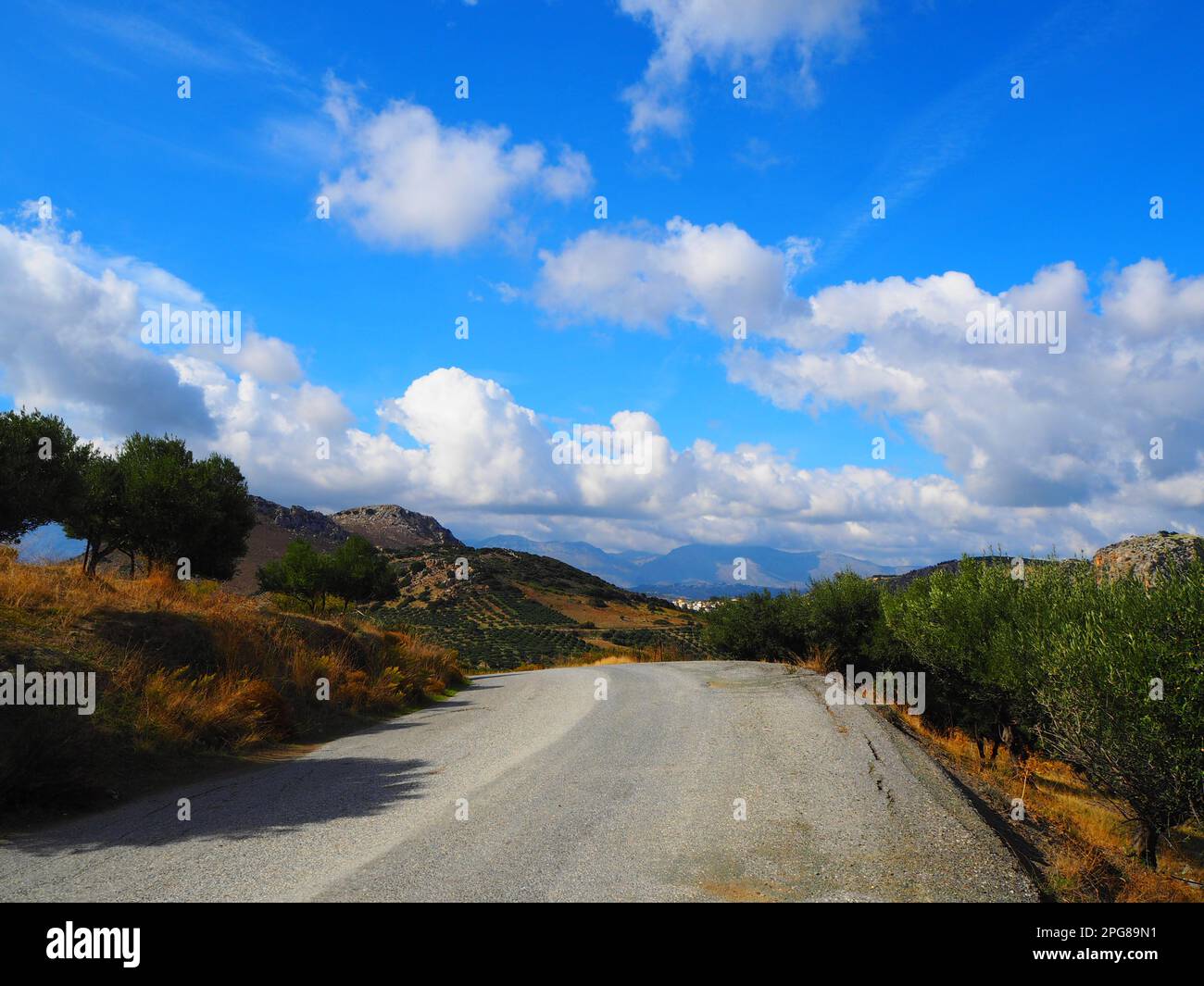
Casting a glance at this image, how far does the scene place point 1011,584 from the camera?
18359 millimetres

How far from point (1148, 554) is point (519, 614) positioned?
5782 cm

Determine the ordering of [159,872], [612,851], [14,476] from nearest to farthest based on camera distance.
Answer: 1. [159,872]
2. [612,851]
3. [14,476]

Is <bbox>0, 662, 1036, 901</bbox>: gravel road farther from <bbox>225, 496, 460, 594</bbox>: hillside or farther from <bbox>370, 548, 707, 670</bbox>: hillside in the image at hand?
<bbox>225, 496, 460, 594</bbox>: hillside

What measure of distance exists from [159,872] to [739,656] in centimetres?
3622

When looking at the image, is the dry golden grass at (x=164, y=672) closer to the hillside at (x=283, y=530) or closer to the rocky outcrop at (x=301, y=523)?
the hillside at (x=283, y=530)

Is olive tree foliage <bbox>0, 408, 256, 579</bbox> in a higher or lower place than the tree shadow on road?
higher

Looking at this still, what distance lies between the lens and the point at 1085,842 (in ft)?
32.4

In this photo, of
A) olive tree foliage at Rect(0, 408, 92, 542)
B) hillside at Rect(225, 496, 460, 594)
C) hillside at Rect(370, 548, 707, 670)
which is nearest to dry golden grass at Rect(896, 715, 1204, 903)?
olive tree foliage at Rect(0, 408, 92, 542)

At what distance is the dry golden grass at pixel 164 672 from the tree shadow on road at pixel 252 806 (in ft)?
3.11

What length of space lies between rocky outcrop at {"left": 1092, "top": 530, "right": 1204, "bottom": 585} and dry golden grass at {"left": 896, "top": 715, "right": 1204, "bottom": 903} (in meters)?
4.42

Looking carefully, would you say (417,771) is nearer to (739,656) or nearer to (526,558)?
(739,656)

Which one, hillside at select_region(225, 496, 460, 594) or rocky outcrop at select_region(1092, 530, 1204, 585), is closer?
rocky outcrop at select_region(1092, 530, 1204, 585)

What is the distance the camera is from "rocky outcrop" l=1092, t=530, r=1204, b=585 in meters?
12.0
